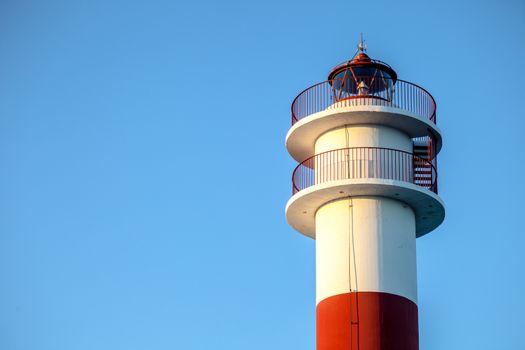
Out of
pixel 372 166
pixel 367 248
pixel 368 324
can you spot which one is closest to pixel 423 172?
pixel 372 166

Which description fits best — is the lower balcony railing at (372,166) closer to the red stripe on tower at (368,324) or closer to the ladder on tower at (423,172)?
the ladder on tower at (423,172)

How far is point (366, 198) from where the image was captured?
1451 inches

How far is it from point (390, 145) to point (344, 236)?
3085 millimetres

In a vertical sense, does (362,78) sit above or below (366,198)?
above

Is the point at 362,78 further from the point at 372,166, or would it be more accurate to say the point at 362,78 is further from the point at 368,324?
the point at 368,324

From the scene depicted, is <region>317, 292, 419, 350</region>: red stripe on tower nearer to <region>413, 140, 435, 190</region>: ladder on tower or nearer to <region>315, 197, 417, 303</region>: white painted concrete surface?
<region>315, 197, 417, 303</region>: white painted concrete surface

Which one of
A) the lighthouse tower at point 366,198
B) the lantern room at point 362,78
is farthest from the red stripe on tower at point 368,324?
the lantern room at point 362,78

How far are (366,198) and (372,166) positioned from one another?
3.01ft

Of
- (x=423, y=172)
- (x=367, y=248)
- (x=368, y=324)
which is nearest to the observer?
(x=368, y=324)

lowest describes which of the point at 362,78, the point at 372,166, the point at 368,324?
the point at 368,324

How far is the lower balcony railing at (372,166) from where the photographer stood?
36875 mm

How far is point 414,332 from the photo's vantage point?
35844 mm

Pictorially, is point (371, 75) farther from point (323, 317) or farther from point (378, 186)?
point (323, 317)

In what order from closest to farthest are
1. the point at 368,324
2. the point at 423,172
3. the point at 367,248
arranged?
the point at 368,324 < the point at 367,248 < the point at 423,172
